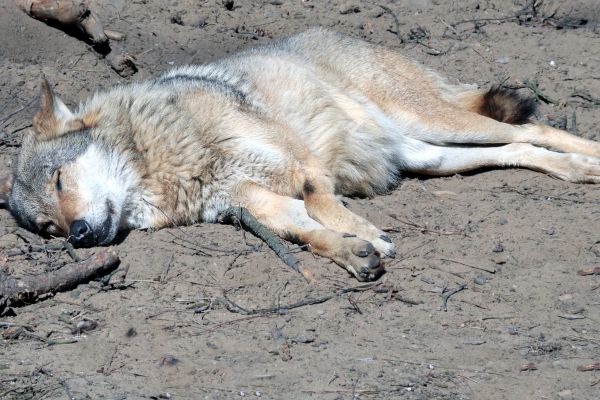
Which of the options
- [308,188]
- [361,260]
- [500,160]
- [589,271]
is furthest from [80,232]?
[500,160]

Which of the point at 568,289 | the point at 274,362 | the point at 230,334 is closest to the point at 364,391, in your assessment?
the point at 274,362

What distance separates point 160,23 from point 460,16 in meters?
2.66

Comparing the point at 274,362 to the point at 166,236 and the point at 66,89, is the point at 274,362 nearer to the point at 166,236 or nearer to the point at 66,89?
the point at 166,236

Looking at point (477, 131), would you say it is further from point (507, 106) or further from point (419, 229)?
point (419, 229)

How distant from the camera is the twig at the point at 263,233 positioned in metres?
4.21

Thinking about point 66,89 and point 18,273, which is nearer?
point 18,273

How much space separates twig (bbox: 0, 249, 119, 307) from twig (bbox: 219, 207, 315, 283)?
2.43 feet

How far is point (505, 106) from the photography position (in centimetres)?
564

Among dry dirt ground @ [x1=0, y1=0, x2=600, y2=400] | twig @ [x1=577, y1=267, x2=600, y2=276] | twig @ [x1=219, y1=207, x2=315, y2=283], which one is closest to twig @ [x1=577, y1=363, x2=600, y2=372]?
dry dirt ground @ [x1=0, y1=0, x2=600, y2=400]

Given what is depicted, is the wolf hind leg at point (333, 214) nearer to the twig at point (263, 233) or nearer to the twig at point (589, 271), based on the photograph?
the twig at point (263, 233)

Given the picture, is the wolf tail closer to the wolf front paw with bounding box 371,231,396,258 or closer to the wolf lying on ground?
the wolf lying on ground

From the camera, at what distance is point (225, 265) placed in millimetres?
4277

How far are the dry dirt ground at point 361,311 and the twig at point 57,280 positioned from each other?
5cm

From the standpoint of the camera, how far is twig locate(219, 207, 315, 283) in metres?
4.21
